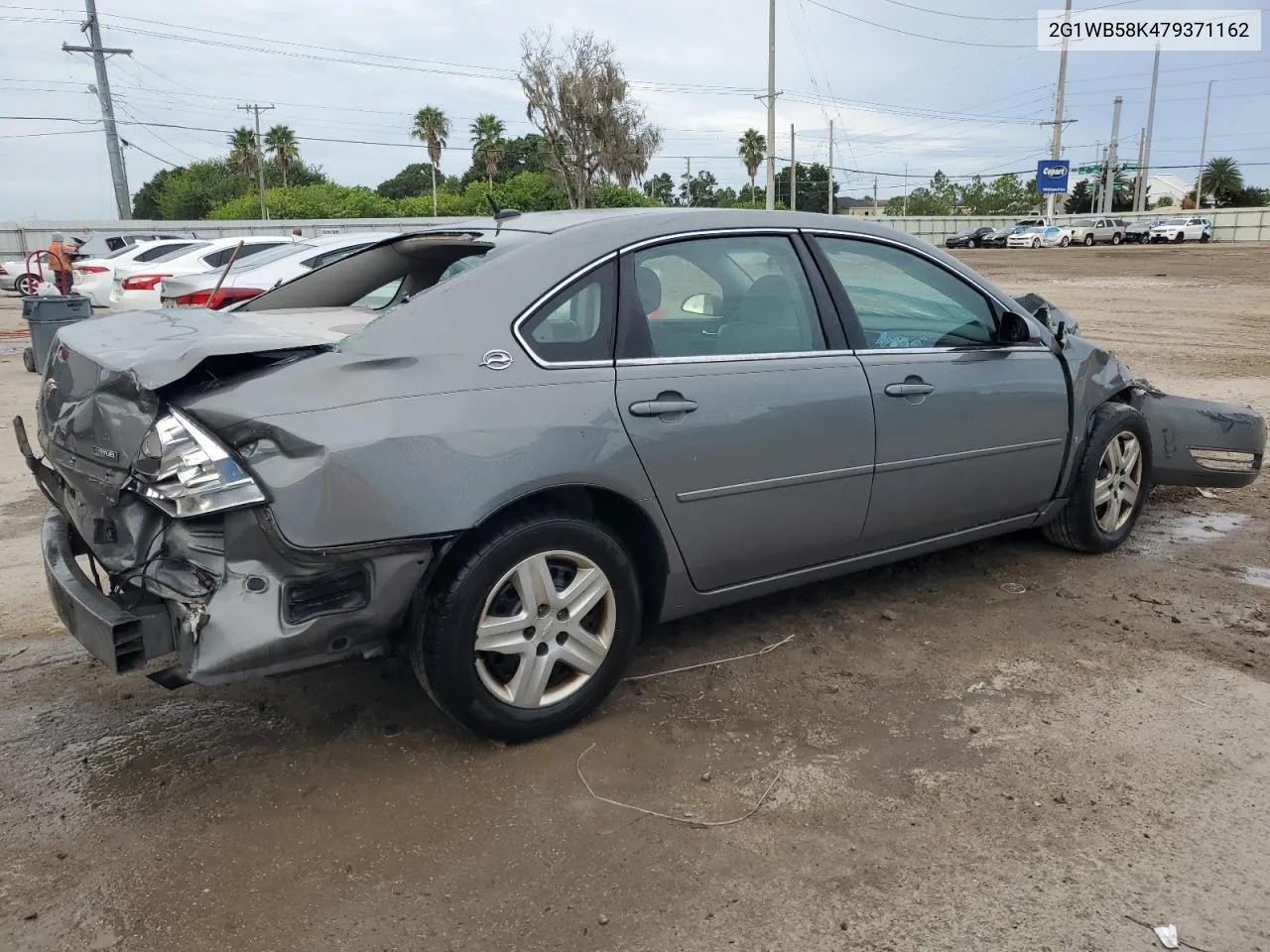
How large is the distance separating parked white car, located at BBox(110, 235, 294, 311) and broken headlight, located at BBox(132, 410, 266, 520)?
475 inches

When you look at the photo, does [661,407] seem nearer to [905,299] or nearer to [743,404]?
[743,404]

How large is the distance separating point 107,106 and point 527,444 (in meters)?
42.5

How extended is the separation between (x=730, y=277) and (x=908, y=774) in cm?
184

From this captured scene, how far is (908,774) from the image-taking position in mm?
3045

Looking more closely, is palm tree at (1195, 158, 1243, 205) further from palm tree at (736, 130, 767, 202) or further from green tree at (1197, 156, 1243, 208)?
palm tree at (736, 130, 767, 202)

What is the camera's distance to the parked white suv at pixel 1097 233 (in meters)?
50.7

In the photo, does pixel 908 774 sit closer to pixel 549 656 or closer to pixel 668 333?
pixel 549 656

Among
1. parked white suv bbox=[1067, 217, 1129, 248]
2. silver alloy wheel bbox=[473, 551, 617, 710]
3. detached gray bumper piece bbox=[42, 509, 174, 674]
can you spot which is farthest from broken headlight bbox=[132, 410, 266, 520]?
parked white suv bbox=[1067, 217, 1129, 248]

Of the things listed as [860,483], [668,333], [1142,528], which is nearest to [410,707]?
[668,333]

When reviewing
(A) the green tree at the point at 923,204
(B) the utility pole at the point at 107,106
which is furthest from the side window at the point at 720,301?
(A) the green tree at the point at 923,204

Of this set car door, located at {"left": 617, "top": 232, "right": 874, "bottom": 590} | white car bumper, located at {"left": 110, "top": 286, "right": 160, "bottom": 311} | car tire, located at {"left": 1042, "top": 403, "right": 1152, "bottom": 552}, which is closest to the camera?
car door, located at {"left": 617, "top": 232, "right": 874, "bottom": 590}

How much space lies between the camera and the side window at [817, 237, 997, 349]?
3.96 metres

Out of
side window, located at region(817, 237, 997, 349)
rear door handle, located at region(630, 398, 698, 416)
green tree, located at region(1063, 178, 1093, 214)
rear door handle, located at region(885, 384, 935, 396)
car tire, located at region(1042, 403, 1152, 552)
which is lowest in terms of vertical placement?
car tire, located at region(1042, 403, 1152, 552)

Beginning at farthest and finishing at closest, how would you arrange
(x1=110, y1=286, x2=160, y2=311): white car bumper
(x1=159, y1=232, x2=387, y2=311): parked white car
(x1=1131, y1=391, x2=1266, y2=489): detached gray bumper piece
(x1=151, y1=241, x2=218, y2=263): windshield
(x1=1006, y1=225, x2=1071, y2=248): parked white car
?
(x1=1006, y1=225, x2=1071, y2=248): parked white car, (x1=151, y1=241, x2=218, y2=263): windshield, (x1=110, y1=286, x2=160, y2=311): white car bumper, (x1=159, y1=232, x2=387, y2=311): parked white car, (x1=1131, y1=391, x2=1266, y2=489): detached gray bumper piece
